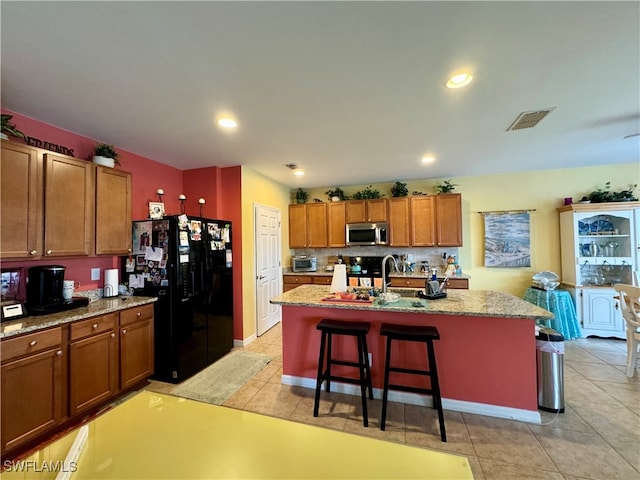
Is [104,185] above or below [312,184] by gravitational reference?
below

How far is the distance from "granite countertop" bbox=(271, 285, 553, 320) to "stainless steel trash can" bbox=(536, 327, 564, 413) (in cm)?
40

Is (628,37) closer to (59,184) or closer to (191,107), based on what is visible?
(191,107)

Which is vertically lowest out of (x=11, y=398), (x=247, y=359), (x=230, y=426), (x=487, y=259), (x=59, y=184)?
(x=247, y=359)

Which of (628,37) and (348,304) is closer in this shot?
(628,37)

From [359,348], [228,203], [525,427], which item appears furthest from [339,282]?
[228,203]

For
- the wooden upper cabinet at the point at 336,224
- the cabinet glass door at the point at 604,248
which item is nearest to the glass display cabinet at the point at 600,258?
the cabinet glass door at the point at 604,248

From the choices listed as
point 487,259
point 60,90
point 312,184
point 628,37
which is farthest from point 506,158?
point 60,90

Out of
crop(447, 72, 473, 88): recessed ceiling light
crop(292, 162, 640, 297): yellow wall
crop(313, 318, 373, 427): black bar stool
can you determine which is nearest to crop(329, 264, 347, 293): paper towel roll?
crop(313, 318, 373, 427): black bar stool

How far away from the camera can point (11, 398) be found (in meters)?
1.74

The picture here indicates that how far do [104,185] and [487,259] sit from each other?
5.55 metres

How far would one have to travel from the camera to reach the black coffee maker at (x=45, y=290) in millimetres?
2168

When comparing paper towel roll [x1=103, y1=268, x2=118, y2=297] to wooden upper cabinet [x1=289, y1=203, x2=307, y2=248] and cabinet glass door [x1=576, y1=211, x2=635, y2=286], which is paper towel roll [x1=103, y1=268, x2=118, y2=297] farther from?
cabinet glass door [x1=576, y1=211, x2=635, y2=286]

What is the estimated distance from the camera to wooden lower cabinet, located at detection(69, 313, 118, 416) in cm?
210

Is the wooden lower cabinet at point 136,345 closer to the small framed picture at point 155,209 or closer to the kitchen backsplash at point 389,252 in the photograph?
the small framed picture at point 155,209
